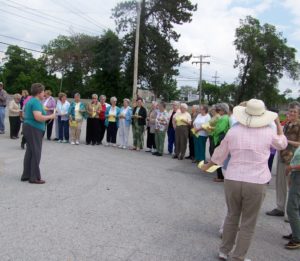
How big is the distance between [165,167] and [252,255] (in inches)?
251

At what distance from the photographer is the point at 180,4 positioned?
45406 mm

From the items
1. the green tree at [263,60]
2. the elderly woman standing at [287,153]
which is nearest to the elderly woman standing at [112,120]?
the elderly woman standing at [287,153]

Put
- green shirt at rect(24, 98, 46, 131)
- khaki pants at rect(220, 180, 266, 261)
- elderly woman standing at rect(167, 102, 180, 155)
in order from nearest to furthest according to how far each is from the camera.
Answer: khaki pants at rect(220, 180, 266, 261), green shirt at rect(24, 98, 46, 131), elderly woman standing at rect(167, 102, 180, 155)

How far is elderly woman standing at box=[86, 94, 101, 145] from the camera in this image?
14.8 m

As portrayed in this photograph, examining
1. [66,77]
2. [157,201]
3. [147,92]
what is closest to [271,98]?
[147,92]

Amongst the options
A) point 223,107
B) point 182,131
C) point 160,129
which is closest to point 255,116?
point 223,107

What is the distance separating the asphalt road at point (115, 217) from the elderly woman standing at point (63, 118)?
4.45m

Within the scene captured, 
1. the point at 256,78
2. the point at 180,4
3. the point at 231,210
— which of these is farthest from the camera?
the point at 256,78

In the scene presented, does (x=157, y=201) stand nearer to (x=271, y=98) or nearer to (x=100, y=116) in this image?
(x=100, y=116)

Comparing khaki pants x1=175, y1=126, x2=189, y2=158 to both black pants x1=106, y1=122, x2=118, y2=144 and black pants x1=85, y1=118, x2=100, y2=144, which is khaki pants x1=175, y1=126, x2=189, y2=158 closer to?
black pants x1=106, y1=122, x2=118, y2=144

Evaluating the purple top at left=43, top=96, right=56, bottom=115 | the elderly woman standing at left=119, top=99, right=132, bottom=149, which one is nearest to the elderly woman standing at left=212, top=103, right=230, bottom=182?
the elderly woman standing at left=119, top=99, right=132, bottom=149

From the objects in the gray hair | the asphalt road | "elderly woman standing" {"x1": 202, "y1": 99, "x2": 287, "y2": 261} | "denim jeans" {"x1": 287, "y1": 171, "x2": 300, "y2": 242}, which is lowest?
the asphalt road

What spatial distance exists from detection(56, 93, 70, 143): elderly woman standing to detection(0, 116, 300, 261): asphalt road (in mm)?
4453

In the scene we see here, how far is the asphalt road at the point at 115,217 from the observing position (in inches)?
196
